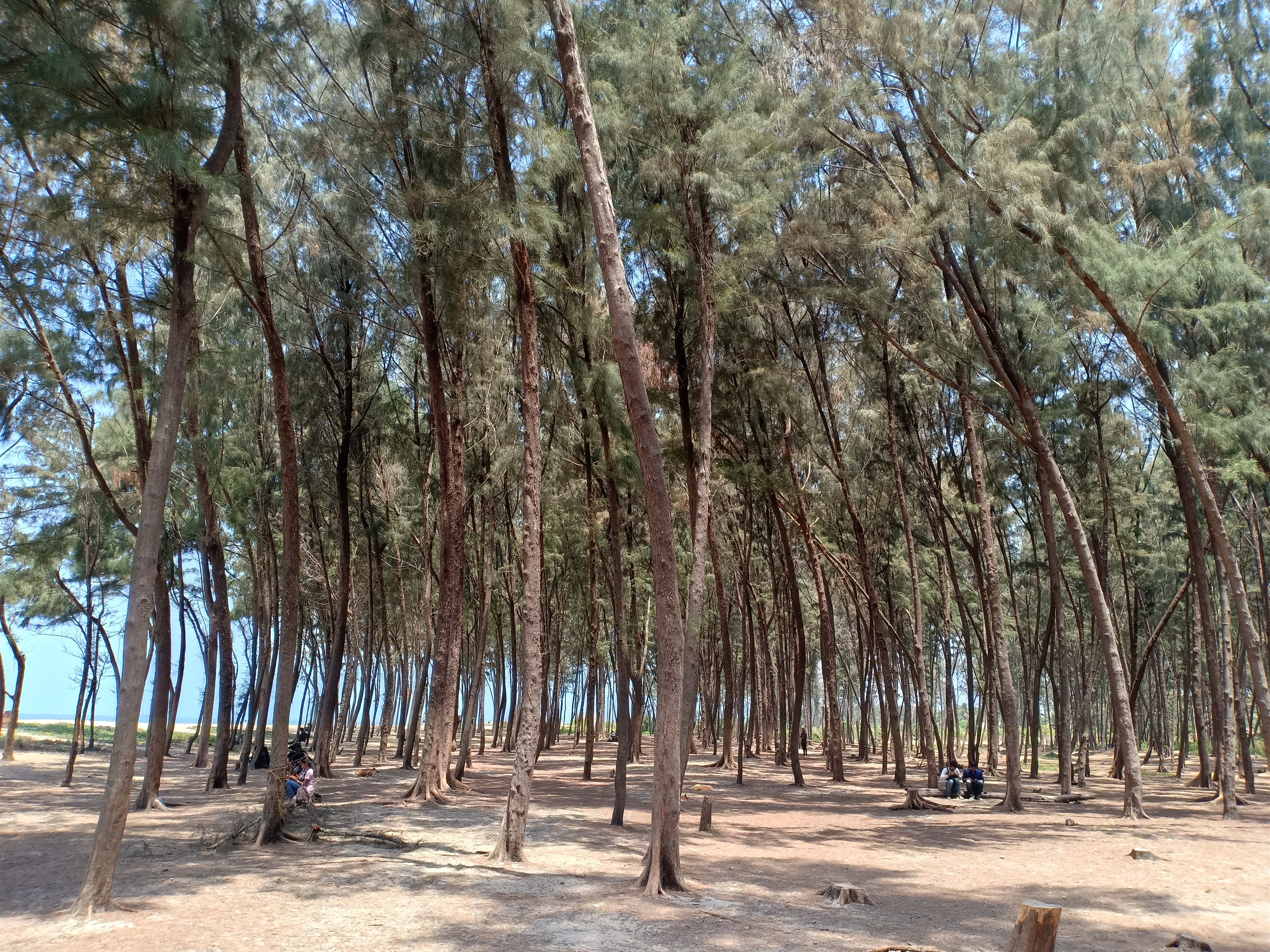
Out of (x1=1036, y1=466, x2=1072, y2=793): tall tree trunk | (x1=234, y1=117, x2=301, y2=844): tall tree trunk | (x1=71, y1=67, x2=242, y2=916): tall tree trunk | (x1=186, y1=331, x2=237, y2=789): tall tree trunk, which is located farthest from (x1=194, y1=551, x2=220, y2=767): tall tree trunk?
(x1=1036, y1=466, x2=1072, y2=793): tall tree trunk

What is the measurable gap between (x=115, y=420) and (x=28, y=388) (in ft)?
6.13

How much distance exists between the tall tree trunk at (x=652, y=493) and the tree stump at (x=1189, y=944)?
3.84 metres

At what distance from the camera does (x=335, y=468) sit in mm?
19219

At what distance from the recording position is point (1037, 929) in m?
4.25

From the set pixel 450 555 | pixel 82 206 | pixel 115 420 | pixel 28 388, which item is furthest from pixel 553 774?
pixel 82 206

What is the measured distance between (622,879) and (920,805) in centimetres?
858

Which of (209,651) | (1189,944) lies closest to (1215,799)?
(1189,944)

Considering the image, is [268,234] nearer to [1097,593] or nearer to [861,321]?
[861,321]

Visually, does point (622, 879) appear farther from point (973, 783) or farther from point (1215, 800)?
point (1215, 800)

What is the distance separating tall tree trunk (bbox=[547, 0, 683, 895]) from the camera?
311 inches

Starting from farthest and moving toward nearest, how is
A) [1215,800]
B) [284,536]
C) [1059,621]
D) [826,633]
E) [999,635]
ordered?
[826,633] < [1215,800] < [1059,621] < [999,635] < [284,536]

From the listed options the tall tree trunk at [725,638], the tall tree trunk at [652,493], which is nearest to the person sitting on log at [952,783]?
the tall tree trunk at [725,638]

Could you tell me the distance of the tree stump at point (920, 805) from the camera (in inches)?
594

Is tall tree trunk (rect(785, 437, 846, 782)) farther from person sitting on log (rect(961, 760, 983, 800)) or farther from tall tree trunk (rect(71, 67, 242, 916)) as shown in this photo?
tall tree trunk (rect(71, 67, 242, 916))
